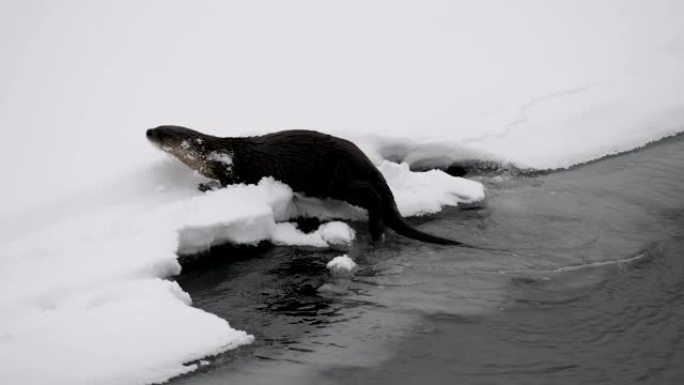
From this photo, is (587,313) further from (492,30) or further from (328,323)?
(492,30)

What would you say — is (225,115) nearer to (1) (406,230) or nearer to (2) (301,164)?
(2) (301,164)

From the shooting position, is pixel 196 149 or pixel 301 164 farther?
pixel 196 149

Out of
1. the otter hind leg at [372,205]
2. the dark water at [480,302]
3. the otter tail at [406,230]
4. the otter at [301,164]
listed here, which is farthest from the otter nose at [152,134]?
the otter tail at [406,230]

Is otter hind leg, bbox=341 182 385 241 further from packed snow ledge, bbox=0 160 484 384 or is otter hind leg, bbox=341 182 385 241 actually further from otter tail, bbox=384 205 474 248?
packed snow ledge, bbox=0 160 484 384

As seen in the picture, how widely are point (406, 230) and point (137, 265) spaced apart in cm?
193

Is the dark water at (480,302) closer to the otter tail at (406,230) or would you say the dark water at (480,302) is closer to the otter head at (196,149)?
the otter tail at (406,230)

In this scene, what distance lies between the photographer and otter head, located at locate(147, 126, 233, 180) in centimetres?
498

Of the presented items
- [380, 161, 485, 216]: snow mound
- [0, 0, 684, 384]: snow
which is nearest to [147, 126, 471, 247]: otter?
[0, 0, 684, 384]: snow

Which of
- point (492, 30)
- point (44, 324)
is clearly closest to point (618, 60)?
point (492, 30)

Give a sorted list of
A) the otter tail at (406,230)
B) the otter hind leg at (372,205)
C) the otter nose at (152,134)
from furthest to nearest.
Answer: the otter nose at (152,134) < the otter hind leg at (372,205) < the otter tail at (406,230)

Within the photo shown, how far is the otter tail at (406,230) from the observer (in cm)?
439

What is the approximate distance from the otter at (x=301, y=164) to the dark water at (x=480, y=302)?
0.86 feet

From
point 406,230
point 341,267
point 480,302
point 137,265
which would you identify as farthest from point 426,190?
point 137,265

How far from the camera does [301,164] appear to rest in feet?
15.9
